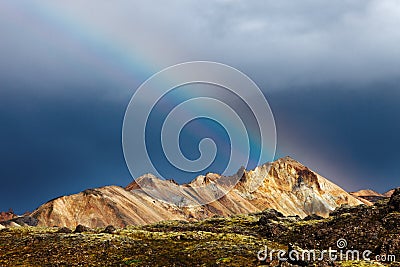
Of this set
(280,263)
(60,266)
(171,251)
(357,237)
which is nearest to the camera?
(280,263)

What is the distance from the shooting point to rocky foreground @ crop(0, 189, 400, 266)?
1826 inches

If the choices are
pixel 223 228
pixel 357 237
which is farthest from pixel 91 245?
pixel 357 237

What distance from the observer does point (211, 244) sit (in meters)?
52.8

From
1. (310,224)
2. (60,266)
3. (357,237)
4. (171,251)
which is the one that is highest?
(310,224)

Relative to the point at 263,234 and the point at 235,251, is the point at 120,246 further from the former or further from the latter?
the point at 263,234

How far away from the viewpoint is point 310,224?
6712 cm

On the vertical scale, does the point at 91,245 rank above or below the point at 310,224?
below

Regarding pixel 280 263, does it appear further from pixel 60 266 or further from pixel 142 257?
pixel 60 266

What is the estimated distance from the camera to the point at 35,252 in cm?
5181

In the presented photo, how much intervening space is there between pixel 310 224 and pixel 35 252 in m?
38.8

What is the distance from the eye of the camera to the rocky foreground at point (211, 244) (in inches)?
1826

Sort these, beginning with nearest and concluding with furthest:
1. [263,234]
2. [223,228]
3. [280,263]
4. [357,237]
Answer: [280,263] < [357,237] < [263,234] < [223,228]

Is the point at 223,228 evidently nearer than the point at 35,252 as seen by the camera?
No

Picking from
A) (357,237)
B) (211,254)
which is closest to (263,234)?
(357,237)
